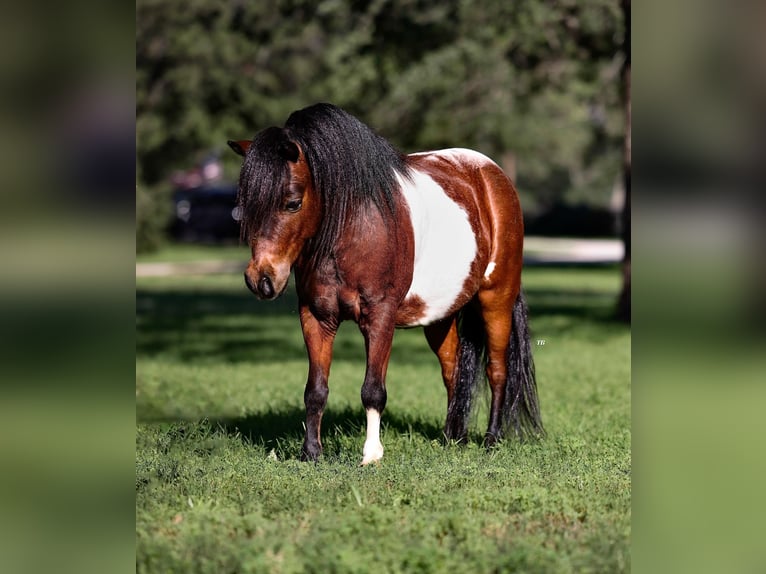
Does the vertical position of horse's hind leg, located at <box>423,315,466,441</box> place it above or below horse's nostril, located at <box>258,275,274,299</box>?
below

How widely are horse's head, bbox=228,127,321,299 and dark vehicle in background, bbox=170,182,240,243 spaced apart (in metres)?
32.0

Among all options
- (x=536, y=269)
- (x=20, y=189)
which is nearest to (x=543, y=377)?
(x=20, y=189)

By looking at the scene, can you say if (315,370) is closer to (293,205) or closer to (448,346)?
(293,205)

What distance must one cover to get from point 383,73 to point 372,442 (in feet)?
43.4

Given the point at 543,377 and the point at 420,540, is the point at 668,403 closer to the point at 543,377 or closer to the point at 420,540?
the point at 420,540

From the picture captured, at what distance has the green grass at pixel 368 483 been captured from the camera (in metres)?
4.25

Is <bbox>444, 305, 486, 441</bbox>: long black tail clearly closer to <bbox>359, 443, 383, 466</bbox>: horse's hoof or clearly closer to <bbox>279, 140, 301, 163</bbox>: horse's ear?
<bbox>359, 443, 383, 466</bbox>: horse's hoof

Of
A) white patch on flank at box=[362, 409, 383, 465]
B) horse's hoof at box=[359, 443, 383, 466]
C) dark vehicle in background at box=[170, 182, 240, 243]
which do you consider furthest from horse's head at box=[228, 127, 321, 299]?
dark vehicle in background at box=[170, 182, 240, 243]

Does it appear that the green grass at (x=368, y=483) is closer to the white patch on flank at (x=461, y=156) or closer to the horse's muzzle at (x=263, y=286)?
the horse's muzzle at (x=263, y=286)

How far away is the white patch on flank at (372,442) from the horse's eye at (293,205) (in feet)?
4.03

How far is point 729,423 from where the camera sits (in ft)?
11.4

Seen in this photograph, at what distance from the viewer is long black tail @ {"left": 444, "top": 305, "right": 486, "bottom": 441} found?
6867 millimetres

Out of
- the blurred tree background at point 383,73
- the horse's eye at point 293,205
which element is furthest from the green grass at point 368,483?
the blurred tree background at point 383,73

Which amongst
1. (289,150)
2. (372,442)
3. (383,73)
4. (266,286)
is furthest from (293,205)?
(383,73)
